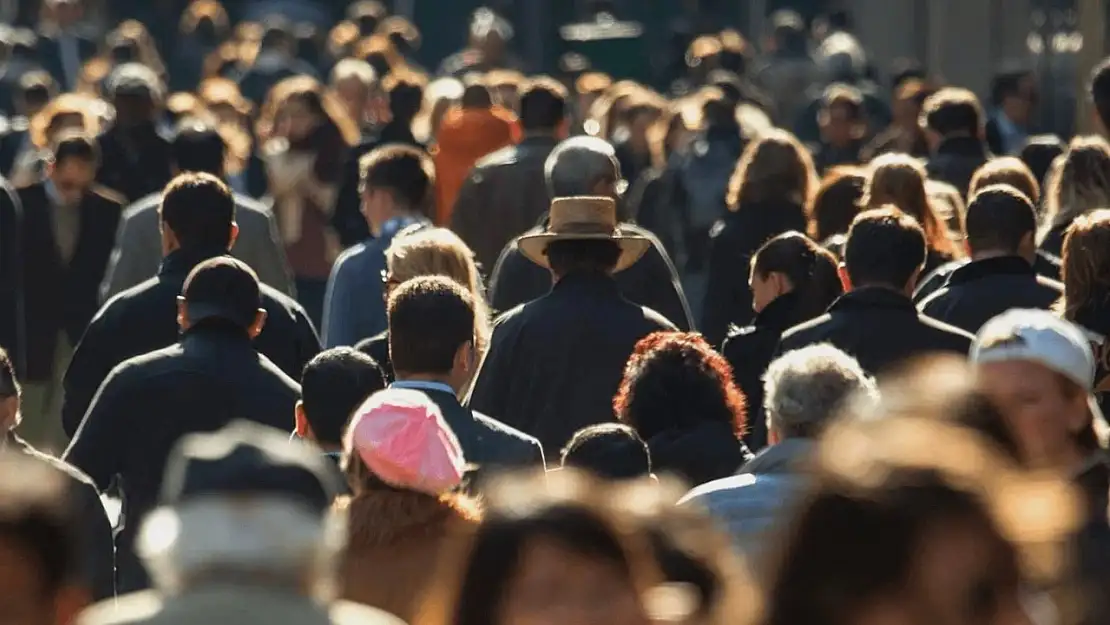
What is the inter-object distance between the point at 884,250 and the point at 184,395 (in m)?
2.05

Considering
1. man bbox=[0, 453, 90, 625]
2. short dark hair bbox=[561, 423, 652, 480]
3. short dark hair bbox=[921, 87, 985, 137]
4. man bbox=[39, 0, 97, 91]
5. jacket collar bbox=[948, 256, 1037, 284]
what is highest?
man bbox=[0, 453, 90, 625]

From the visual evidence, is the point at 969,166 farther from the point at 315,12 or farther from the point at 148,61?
the point at 315,12

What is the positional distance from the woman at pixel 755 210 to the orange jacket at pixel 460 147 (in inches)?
90.6

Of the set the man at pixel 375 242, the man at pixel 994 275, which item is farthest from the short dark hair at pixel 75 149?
the man at pixel 994 275

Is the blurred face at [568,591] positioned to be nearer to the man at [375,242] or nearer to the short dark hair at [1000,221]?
the short dark hair at [1000,221]

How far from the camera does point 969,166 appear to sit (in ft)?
39.4

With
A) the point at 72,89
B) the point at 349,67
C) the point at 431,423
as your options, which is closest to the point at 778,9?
the point at 72,89

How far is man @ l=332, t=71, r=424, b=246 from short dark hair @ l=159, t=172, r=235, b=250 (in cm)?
366

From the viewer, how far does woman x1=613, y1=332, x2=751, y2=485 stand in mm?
6730

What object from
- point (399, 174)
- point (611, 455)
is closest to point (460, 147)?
point (399, 174)

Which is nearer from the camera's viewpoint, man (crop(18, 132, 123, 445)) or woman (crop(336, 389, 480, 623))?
→ woman (crop(336, 389, 480, 623))

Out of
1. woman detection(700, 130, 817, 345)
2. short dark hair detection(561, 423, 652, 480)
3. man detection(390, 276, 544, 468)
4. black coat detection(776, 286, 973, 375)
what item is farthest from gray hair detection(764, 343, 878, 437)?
woman detection(700, 130, 817, 345)

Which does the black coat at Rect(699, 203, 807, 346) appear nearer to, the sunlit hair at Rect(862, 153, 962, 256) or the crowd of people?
the crowd of people

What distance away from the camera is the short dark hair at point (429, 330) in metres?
6.72
